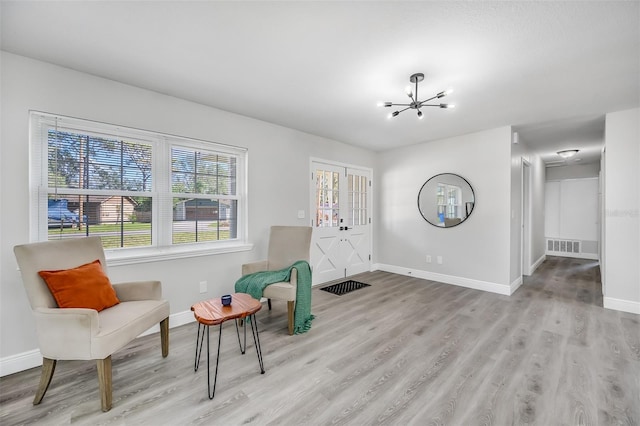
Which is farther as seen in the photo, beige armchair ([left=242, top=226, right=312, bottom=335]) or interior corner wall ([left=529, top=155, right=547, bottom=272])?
interior corner wall ([left=529, top=155, right=547, bottom=272])

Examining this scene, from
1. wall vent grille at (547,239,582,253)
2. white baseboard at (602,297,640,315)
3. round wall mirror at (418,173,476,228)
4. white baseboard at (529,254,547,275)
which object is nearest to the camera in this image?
white baseboard at (602,297,640,315)

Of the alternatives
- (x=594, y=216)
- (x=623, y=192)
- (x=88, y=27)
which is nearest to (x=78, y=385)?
(x=88, y=27)

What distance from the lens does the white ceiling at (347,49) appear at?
1.68m

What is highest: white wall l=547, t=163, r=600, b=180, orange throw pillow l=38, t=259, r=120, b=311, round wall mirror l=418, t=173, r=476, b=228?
white wall l=547, t=163, r=600, b=180

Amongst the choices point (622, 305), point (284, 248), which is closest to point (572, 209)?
point (622, 305)

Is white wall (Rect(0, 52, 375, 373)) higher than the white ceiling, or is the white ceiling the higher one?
the white ceiling

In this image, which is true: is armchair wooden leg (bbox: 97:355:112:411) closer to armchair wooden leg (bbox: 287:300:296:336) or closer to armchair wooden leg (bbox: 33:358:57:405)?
armchair wooden leg (bbox: 33:358:57:405)

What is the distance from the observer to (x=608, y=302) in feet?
11.0

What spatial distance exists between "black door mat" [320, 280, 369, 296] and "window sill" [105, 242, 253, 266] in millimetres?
1519

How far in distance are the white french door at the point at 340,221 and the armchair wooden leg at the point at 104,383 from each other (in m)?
2.97

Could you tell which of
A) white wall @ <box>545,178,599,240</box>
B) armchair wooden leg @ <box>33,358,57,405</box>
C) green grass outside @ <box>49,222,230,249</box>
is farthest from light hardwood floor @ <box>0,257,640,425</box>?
white wall @ <box>545,178,599,240</box>

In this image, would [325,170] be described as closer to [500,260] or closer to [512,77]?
[512,77]

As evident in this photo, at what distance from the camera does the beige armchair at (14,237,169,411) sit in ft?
5.39

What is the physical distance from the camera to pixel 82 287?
1.92m
